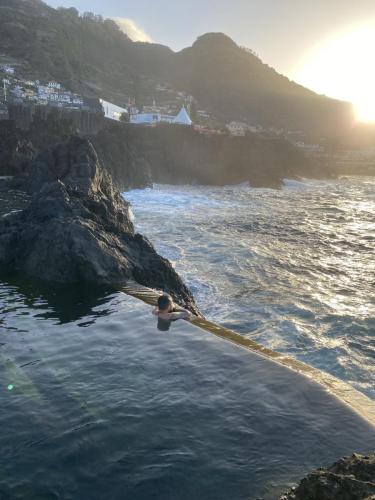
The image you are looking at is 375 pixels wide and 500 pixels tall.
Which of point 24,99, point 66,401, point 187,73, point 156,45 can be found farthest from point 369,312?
point 156,45

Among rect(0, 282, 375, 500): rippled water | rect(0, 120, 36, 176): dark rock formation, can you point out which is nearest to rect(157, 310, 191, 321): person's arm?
rect(0, 282, 375, 500): rippled water

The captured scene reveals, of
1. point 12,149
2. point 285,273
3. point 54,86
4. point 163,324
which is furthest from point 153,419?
point 54,86

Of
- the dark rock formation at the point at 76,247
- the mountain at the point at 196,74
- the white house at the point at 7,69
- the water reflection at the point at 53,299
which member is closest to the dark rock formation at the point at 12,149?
the dark rock formation at the point at 76,247

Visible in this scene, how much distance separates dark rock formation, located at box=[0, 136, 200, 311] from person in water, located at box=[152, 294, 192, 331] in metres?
1.73

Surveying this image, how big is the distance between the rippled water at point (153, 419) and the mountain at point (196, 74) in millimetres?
105676

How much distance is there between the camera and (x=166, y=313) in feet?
24.2

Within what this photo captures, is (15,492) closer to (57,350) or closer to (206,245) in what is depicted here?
(57,350)

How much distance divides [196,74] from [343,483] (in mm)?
152355

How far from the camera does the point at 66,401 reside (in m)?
4.97

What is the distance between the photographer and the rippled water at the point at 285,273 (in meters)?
9.02

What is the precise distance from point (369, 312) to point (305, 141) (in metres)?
111

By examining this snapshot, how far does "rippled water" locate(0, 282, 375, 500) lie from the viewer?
383 cm

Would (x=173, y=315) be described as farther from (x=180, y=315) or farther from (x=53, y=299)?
(x=53, y=299)

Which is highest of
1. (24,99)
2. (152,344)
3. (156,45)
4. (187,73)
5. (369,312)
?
(156,45)
